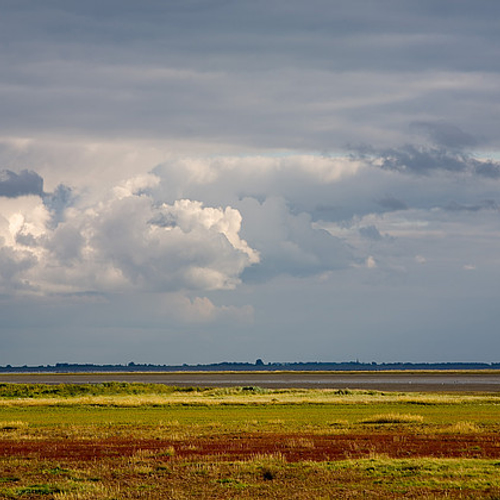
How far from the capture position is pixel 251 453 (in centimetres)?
3900

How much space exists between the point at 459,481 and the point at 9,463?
19196 millimetres

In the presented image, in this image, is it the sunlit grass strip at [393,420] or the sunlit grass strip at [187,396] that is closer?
the sunlit grass strip at [393,420]

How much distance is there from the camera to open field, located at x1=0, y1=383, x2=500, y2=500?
28094 millimetres

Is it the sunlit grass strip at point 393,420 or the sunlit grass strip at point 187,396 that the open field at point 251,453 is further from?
the sunlit grass strip at point 187,396

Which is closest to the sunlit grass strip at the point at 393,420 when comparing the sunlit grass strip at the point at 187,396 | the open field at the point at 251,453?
the open field at the point at 251,453

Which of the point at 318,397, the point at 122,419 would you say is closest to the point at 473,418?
the point at 122,419

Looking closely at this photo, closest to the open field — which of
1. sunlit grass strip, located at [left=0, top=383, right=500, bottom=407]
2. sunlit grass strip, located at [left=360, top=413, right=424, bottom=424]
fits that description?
sunlit grass strip, located at [left=360, top=413, right=424, bottom=424]

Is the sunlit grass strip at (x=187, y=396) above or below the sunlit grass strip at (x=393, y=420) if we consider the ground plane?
below

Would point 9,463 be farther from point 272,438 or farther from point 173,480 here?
point 272,438

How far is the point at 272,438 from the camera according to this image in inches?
1884

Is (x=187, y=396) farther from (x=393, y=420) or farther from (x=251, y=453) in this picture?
(x=251, y=453)

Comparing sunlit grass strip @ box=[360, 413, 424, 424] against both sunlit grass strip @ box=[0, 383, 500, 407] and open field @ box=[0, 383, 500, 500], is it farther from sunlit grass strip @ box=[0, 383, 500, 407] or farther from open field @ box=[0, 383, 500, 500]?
sunlit grass strip @ box=[0, 383, 500, 407]

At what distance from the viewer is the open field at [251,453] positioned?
1106 inches

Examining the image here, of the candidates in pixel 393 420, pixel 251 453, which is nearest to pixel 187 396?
pixel 393 420
